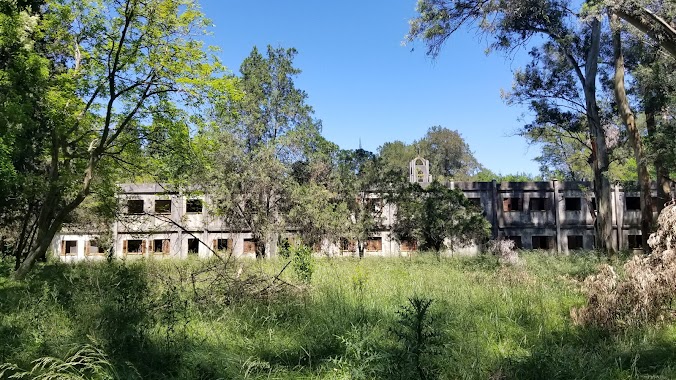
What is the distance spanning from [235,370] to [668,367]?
422cm

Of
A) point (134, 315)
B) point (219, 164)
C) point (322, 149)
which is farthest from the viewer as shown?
point (322, 149)

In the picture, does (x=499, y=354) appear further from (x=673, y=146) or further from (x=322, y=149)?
(x=322, y=149)

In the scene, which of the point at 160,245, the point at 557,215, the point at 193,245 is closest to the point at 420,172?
the point at 557,215

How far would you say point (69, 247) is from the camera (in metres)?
33.5

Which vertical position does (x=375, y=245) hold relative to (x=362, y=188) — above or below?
below

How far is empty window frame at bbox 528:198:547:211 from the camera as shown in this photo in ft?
114

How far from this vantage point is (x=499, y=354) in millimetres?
5453

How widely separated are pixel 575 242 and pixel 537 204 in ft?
12.1

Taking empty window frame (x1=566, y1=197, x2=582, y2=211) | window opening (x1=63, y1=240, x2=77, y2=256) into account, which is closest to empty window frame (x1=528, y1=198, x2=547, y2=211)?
empty window frame (x1=566, y1=197, x2=582, y2=211)

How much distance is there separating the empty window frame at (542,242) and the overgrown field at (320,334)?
27.3 m

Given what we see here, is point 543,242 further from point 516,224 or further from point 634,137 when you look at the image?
point 634,137

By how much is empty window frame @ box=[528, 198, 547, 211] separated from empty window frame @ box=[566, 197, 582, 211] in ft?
5.35

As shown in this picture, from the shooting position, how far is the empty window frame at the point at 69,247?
109ft

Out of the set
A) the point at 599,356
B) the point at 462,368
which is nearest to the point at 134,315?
the point at 462,368
